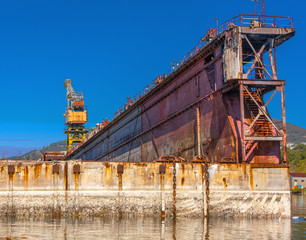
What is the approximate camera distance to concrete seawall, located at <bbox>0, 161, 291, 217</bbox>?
2577cm

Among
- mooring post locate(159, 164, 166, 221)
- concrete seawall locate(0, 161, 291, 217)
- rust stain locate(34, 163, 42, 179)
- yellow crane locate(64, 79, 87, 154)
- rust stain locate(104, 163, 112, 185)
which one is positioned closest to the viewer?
concrete seawall locate(0, 161, 291, 217)

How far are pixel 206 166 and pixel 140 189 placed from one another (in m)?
4.33

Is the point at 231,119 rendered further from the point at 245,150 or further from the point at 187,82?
the point at 187,82

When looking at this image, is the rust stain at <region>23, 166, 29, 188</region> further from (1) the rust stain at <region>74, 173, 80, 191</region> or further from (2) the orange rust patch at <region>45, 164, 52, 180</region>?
(1) the rust stain at <region>74, 173, 80, 191</region>

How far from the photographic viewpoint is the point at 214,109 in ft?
107

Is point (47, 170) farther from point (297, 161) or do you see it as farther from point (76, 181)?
point (297, 161)

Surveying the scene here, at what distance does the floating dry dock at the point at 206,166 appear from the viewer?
85.1 feet

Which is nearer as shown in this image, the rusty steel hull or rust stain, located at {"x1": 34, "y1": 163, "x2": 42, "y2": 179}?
rust stain, located at {"x1": 34, "y1": 163, "x2": 42, "y2": 179}

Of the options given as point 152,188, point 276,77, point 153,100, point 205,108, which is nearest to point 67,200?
point 152,188

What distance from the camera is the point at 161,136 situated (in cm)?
4284

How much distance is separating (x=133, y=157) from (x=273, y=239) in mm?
32513

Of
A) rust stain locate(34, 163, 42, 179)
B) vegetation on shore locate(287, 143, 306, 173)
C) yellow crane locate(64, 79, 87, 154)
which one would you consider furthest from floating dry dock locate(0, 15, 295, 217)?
vegetation on shore locate(287, 143, 306, 173)

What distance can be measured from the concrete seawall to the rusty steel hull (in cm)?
168

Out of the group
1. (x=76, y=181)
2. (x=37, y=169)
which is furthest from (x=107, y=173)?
(x=37, y=169)
